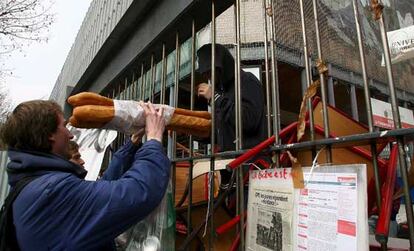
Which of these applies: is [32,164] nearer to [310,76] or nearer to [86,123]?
[86,123]

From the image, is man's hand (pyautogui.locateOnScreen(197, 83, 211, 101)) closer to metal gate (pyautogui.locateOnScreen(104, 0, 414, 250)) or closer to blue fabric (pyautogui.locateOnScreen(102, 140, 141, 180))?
metal gate (pyautogui.locateOnScreen(104, 0, 414, 250))

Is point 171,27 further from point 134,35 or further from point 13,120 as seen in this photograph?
point 13,120

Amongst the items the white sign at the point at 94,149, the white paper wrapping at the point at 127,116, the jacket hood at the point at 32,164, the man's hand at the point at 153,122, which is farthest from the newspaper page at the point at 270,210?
the white sign at the point at 94,149

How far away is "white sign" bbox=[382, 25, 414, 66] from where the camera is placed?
2.67 metres

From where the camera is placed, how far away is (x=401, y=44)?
270 cm

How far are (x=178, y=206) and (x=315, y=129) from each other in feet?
4.74

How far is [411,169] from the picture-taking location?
4.37ft

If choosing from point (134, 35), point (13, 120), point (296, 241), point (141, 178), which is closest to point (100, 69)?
point (134, 35)

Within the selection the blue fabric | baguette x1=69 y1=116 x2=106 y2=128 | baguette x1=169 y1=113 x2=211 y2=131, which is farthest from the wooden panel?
baguette x1=69 y1=116 x2=106 y2=128

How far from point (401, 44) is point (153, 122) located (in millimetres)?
2124

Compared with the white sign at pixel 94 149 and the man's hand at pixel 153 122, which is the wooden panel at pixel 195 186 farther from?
the man's hand at pixel 153 122

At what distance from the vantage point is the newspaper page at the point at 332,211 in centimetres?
110

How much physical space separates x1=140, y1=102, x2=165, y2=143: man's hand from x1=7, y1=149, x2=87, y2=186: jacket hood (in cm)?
39

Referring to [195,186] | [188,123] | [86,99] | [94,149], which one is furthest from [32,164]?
[94,149]
